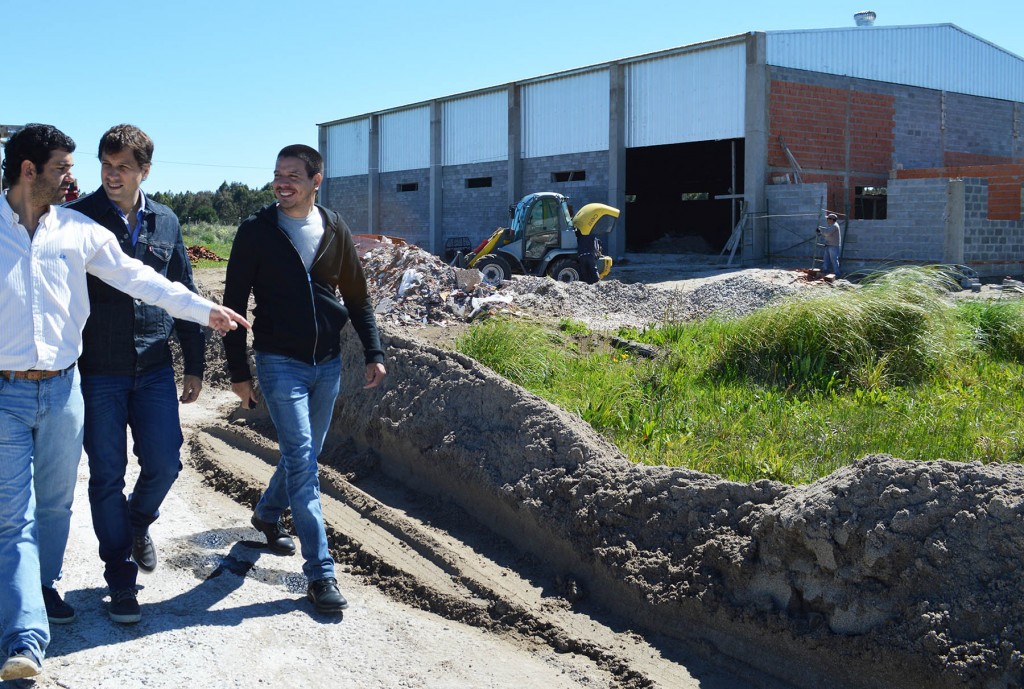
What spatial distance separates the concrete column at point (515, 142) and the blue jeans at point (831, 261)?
1204 cm

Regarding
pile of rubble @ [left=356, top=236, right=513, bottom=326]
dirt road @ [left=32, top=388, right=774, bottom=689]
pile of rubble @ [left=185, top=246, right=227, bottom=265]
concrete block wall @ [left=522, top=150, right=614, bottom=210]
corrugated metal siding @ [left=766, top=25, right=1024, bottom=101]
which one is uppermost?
corrugated metal siding @ [left=766, top=25, right=1024, bottom=101]

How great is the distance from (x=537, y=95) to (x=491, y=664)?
26.8 m

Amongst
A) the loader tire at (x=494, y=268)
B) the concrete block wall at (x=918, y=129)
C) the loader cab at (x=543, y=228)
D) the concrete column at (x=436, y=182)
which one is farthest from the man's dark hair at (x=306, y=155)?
the concrete column at (x=436, y=182)

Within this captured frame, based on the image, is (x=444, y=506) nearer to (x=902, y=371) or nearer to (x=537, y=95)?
(x=902, y=371)

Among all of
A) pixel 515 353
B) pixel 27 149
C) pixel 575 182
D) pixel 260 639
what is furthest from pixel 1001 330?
pixel 575 182

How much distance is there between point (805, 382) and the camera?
810 cm

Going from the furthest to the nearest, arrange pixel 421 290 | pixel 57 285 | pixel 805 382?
pixel 421 290 < pixel 805 382 < pixel 57 285

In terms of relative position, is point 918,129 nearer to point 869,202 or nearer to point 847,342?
point 869,202

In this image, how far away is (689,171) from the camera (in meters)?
32.7

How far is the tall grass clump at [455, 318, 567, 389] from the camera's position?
27.6 feet

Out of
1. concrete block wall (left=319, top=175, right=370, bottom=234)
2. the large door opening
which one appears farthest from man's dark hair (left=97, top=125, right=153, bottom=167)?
concrete block wall (left=319, top=175, right=370, bottom=234)

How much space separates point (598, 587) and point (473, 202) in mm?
27465

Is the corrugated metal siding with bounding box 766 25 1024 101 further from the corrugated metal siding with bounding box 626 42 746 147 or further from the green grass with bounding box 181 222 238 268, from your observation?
the green grass with bounding box 181 222 238 268

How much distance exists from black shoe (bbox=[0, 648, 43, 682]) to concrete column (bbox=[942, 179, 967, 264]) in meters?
20.3
